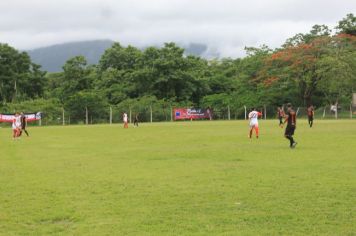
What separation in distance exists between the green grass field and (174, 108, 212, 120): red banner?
4387 centimetres

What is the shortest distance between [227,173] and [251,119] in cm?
1337

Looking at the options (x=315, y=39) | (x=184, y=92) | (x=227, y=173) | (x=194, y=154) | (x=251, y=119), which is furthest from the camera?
(x=184, y=92)

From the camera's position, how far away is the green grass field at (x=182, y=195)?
7546mm

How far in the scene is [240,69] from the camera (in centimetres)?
6806

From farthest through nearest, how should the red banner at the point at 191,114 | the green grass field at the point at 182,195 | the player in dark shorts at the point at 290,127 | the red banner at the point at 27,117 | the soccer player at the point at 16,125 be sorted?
the red banner at the point at 191,114
the red banner at the point at 27,117
the soccer player at the point at 16,125
the player in dark shorts at the point at 290,127
the green grass field at the point at 182,195

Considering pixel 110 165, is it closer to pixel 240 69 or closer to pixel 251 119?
pixel 251 119

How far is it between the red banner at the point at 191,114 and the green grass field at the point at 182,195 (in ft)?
144

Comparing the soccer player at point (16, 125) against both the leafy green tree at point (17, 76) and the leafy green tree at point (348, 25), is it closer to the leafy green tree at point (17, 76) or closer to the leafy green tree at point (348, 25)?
the leafy green tree at point (17, 76)

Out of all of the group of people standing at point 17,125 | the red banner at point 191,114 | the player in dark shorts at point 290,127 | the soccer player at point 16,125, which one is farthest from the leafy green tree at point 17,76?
the player in dark shorts at point 290,127

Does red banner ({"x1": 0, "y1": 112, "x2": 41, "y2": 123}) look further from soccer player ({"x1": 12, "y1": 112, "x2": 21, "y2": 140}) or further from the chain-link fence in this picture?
soccer player ({"x1": 12, "y1": 112, "x2": 21, "y2": 140})

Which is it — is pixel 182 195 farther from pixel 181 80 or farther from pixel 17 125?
pixel 181 80

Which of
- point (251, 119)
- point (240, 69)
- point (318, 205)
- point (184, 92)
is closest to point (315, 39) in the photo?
point (240, 69)

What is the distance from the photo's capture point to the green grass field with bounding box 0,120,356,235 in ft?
24.8

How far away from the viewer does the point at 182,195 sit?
9.93m
